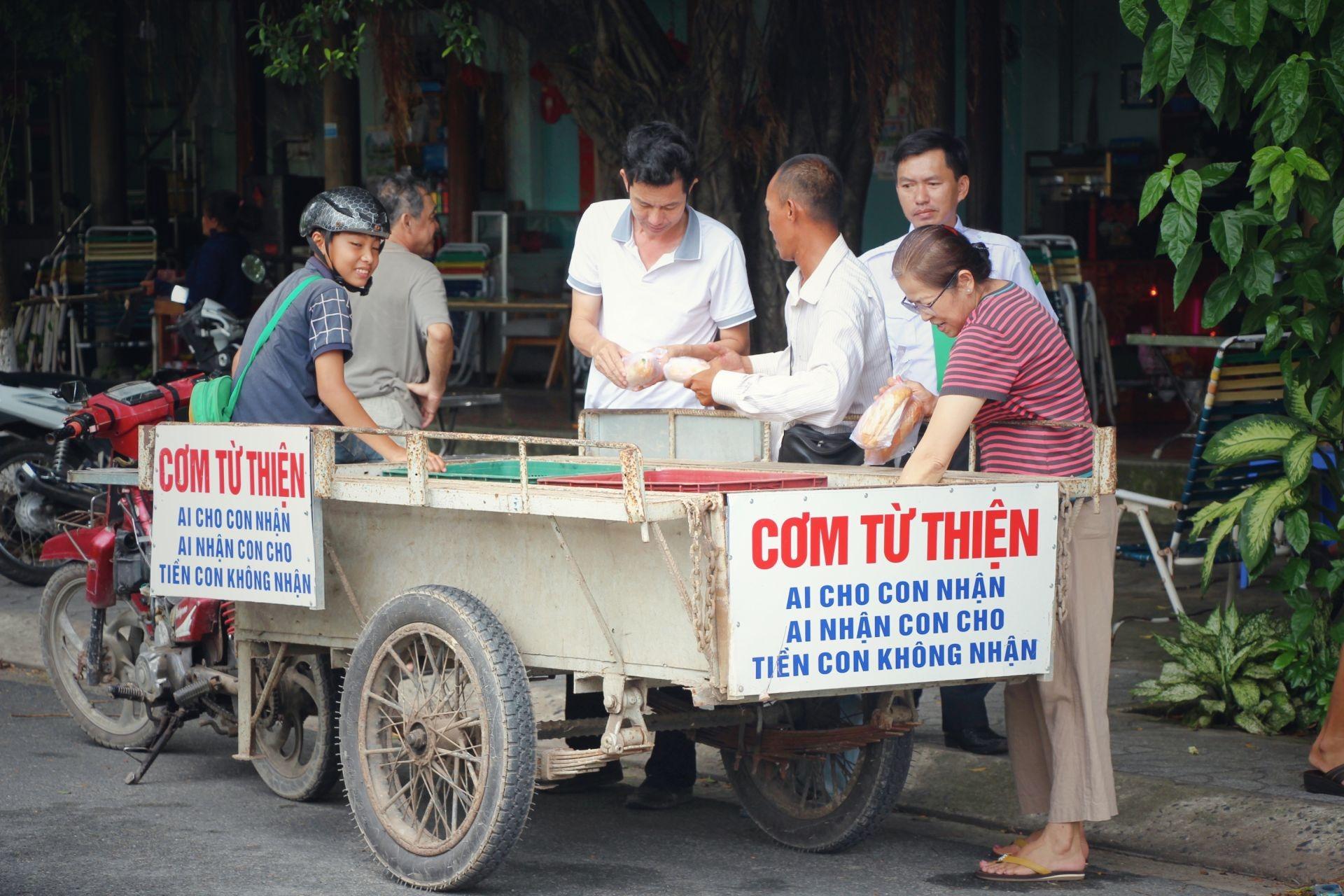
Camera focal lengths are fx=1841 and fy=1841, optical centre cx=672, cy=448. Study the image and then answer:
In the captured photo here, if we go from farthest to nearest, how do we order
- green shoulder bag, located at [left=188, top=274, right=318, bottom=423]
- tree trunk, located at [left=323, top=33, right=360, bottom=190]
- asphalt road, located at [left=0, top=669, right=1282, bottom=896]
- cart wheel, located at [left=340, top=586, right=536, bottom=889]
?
tree trunk, located at [left=323, top=33, right=360, bottom=190] < green shoulder bag, located at [left=188, top=274, right=318, bottom=423] < asphalt road, located at [left=0, top=669, right=1282, bottom=896] < cart wheel, located at [left=340, top=586, right=536, bottom=889]

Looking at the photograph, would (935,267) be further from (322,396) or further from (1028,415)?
(322,396)

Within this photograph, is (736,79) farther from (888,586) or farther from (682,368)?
(888,586)

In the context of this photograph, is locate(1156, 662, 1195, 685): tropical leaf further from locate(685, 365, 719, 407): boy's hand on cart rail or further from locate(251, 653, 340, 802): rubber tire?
locate(251, 653, 340, 802): rubber tire

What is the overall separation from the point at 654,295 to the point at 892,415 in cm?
125

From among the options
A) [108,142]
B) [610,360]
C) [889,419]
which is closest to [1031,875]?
[889,419]

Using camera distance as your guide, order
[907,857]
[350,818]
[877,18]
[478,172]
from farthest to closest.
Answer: [478,172], [877,18], [350,818], [907,857]

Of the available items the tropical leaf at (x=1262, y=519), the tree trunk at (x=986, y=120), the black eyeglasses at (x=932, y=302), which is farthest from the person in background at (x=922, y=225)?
the tree trunk at (x=986, y=120)

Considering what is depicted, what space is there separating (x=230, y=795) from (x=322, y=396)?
138 cm

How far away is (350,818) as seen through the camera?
548 centimetres

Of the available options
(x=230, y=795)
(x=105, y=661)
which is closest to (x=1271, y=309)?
(x=230, y=795)

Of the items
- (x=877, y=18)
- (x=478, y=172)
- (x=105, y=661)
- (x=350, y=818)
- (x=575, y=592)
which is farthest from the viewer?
(x=478, y=172)

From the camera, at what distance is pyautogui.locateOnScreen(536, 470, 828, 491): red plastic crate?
169 inches

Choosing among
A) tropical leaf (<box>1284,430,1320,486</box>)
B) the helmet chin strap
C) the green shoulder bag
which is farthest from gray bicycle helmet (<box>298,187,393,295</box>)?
tropical leaf (<box>1284,430,1320,486</box>)

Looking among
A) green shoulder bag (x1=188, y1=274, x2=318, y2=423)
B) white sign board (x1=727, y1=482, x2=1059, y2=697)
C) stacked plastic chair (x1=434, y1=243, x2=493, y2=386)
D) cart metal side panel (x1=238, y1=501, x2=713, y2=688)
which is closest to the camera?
white sign board (x1=727, y1=482, x2=1059, y2=697)
